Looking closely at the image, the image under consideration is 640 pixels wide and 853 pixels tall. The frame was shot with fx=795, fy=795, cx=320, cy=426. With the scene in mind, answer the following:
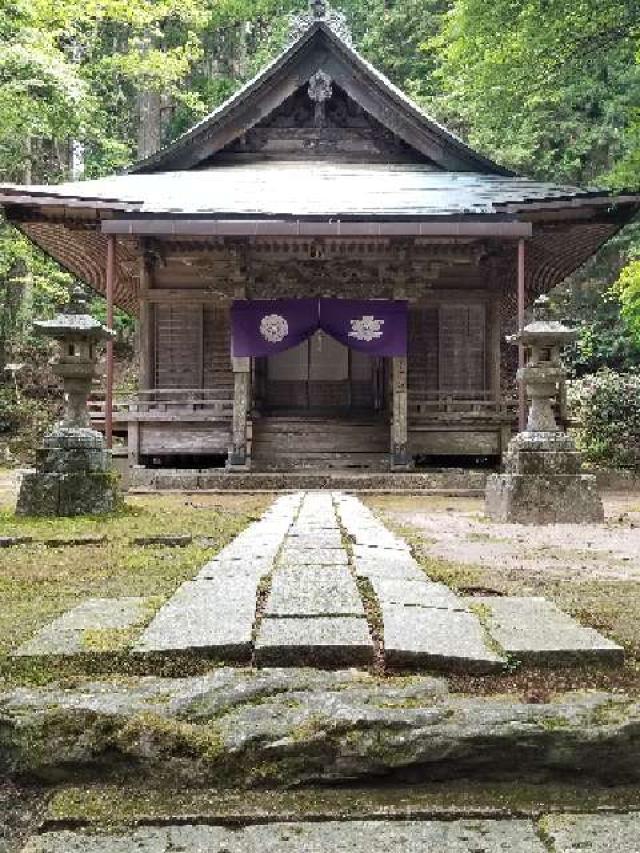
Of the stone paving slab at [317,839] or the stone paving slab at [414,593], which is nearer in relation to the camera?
the stone paving slab at [317,839]

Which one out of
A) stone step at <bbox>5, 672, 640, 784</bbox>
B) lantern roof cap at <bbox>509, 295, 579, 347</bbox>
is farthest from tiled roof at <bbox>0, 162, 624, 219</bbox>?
stone step at <bbox>5, 672, 640, 784</bbox>

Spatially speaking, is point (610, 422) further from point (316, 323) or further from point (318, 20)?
point (318, 20)

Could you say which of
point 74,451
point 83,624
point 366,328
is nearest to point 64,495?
point 74,451

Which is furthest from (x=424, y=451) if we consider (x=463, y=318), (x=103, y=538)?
(x=103, y=538)

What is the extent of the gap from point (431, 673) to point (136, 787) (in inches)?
29.6

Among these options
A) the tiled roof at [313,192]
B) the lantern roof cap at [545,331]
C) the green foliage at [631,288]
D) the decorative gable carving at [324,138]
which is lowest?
the lantern roof cap at [545,331]

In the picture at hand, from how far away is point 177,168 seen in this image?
49.3 ft

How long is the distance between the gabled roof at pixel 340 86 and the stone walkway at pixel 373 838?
14.6 meters

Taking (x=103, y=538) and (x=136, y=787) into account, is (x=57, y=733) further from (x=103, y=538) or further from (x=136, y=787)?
(x=103, y=538)

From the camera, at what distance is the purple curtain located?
12.7 metres

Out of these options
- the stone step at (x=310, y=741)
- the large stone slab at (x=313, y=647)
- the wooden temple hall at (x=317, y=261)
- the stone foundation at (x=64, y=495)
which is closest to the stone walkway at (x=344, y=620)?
the large stone slab at (x=313, y=647)

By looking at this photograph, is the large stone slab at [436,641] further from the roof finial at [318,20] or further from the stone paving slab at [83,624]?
the roof finial at [318,20]

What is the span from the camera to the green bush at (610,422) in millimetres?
13938

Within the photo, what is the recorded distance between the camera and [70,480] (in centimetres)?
640
